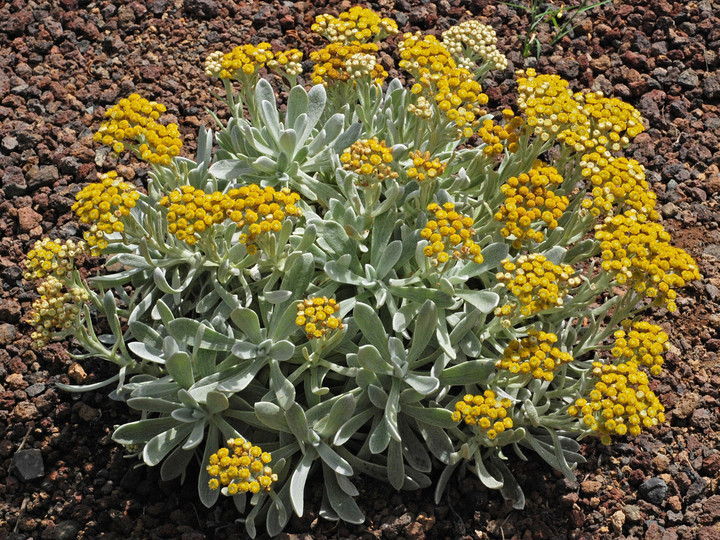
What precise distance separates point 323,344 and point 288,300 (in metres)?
0.41

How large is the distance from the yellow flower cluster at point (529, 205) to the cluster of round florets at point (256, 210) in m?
1.02

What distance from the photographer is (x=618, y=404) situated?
342 cm

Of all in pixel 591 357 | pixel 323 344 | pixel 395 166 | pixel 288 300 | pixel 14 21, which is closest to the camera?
pixel 323 344

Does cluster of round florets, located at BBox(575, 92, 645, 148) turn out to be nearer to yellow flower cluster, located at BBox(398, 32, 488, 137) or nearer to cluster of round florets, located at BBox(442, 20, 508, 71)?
yellow flower cluster, located at BBox(398, 32, 488, 137)

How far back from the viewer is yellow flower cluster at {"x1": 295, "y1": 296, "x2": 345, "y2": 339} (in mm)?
3564

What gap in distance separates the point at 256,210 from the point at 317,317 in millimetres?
589

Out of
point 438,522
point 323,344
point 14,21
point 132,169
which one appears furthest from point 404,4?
point 438,522

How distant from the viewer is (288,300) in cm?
418

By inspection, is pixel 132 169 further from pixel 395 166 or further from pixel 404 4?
pixel 404 4

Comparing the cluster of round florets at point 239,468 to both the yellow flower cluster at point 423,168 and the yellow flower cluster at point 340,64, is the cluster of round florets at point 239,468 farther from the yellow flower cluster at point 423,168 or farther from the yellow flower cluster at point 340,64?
the yellow flower cluster at point 340,64

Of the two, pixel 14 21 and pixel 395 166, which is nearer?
pixel 395 166

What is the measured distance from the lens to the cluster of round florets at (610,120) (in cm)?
404

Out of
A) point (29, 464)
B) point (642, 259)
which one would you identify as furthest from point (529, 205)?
point (29, 464)

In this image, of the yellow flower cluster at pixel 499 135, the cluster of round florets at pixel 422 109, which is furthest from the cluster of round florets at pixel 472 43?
the cluster of round florets at pixel 422 109
